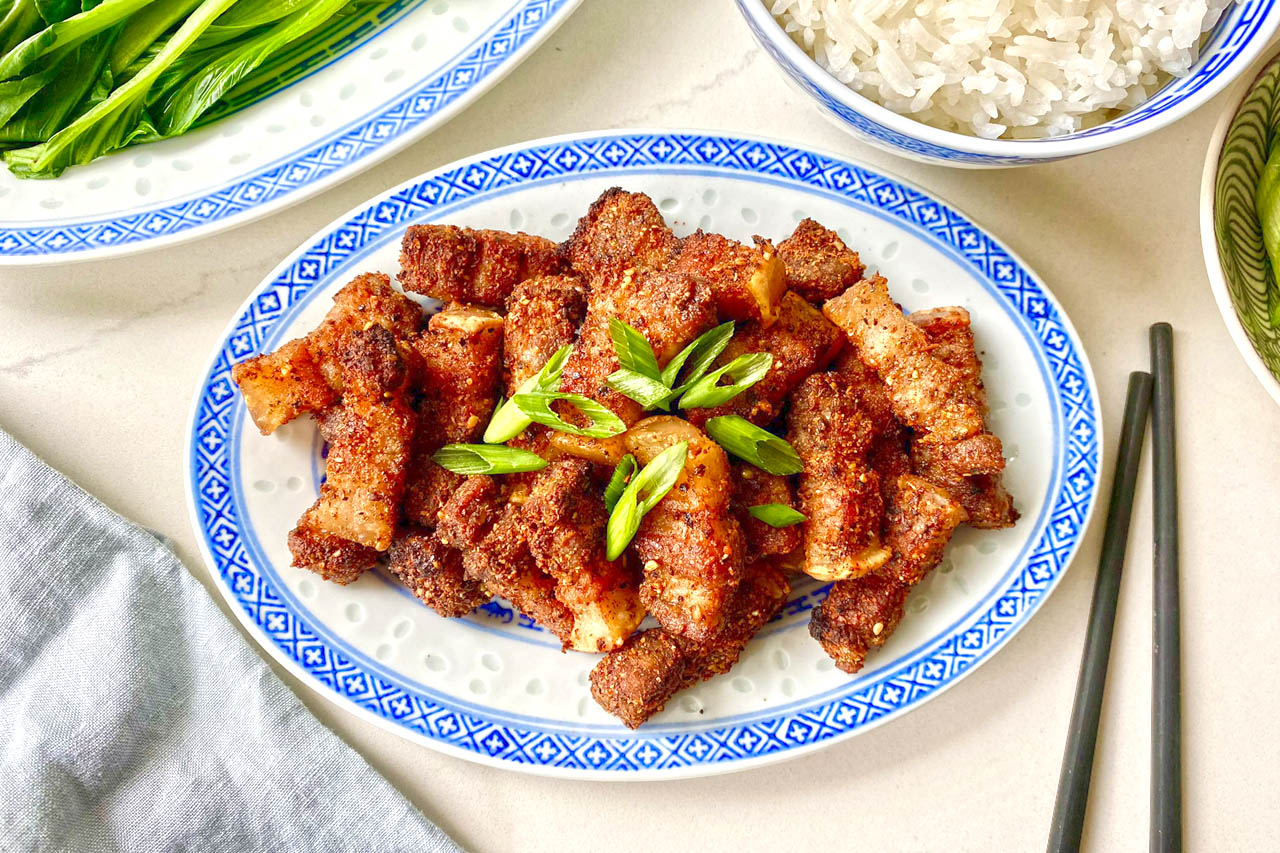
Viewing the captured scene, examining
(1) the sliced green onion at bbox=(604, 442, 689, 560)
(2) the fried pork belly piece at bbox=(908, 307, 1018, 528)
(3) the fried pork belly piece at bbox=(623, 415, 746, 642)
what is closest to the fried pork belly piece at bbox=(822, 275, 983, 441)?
(2) the fried pork belly piece at bbox=(908, 307, 1018, 528)

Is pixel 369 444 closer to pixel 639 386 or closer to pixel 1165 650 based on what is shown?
pixel 639 386

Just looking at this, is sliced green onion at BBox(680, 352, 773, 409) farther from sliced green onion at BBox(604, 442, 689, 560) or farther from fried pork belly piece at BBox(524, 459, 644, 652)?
fried pork belly piece at BBox(524, 459, 644, 652)

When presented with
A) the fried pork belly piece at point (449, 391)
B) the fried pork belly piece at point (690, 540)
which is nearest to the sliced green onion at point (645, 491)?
the fried pork belly piece at point (690, 540)

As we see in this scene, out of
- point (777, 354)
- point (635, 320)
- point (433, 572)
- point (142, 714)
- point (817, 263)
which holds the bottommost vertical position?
point (142, 714)

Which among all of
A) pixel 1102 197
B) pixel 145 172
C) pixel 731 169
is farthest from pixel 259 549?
pixel 1102 197

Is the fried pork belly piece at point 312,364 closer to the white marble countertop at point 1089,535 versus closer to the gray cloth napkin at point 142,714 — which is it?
the white marble countertop at point 1089,535

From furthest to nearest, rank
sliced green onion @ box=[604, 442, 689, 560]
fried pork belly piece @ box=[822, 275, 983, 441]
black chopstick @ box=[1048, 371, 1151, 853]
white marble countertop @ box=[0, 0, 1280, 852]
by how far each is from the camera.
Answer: white marble countertop @ box=[0, 0, 1280, 852] < black chopstick @ box=[1048, 371, 1151, 853] < fried pork belly piece @ box=[822, 275, 983, 441] < sliced green onion @ box=[604, 442, 689, 560]

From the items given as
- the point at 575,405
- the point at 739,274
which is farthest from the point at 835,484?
the point at 575,405
